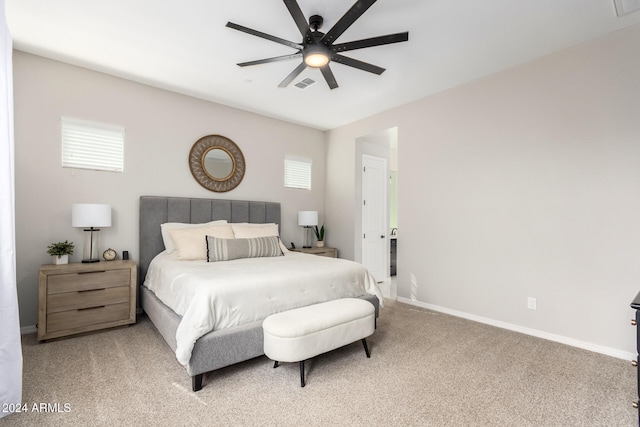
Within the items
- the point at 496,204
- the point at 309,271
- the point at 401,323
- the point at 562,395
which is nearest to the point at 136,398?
the point at 309,271

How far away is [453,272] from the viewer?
149 inches

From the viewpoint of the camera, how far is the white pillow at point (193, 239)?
329 centimetres

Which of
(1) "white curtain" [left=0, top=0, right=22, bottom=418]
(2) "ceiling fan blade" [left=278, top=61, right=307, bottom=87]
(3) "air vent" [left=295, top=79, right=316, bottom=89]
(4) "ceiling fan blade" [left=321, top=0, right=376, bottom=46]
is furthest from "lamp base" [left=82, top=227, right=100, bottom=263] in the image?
(4) "ceiling fan blade" [left=321, top=0, right=376, bottom=46]

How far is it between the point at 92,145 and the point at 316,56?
2.78 m

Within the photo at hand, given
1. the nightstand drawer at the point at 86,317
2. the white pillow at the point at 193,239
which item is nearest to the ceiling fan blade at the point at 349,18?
the white pillow at the point at 193,239

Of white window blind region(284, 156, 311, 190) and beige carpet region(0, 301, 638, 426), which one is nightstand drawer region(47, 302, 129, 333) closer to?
beige carpet region(0, 301, 638, 426)

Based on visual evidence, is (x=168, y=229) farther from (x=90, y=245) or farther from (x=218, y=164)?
(x=218, y=164)

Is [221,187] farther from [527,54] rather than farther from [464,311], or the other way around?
[527,54]

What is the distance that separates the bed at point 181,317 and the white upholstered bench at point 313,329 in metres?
0.21

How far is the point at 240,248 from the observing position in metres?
3.42

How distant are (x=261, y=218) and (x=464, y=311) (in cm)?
300

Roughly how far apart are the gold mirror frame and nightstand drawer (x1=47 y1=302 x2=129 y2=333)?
181 cm

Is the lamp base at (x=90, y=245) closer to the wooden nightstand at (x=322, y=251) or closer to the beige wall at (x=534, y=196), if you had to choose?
the wooden nightstand at (x=322, y=251)

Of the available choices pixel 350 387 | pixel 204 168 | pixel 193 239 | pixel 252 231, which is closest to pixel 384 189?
pixel 252 231
